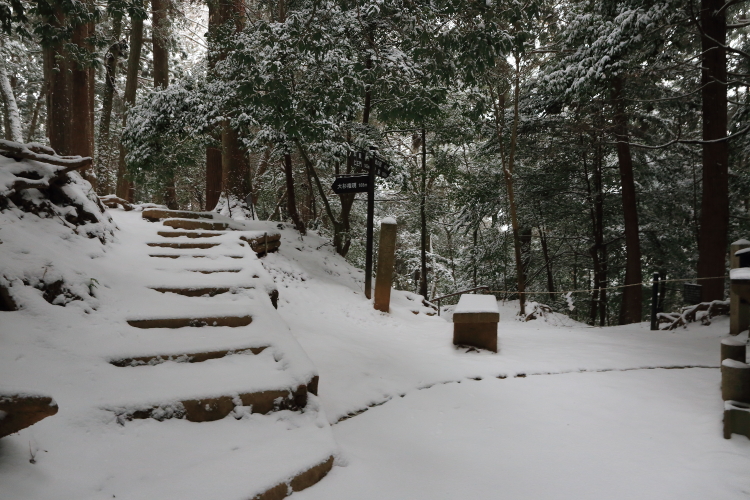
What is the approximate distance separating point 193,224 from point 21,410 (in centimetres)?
475

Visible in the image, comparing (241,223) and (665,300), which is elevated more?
(241,223)

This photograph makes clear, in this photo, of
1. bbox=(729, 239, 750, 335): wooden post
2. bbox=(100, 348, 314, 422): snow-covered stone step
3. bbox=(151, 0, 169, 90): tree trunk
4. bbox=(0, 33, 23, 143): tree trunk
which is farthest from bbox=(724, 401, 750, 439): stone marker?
bbox=(0, 33, 23, 143): tree trunk

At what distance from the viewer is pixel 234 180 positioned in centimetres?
850

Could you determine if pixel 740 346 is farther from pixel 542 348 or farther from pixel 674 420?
pixel 542 348

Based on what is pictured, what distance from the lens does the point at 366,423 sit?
294 cm

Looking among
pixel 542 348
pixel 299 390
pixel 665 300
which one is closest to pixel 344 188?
pixel 542 348

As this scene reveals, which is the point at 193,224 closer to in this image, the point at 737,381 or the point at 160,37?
the point at 737,381

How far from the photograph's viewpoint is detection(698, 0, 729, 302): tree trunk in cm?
664

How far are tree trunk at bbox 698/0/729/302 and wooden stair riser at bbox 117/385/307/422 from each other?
23.5ft

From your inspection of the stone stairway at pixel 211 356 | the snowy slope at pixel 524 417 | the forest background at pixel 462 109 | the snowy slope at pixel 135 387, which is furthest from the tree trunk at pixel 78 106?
the snowy slope at pixel 524 417

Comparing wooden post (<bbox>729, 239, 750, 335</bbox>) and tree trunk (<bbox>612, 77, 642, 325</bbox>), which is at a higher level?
tree trunk (<bbox>612, 77, 642, 325</bbox>)

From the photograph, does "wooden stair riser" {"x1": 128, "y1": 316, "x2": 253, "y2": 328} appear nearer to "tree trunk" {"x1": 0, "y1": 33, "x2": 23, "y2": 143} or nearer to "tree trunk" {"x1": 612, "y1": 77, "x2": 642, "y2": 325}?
"tree trunk" {"x1": 612, "y1": 77, "x2": 642, "y2": 325}

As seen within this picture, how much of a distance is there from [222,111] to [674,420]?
25.5 feet

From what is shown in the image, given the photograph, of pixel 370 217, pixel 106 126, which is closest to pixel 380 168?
pixel 370 217
